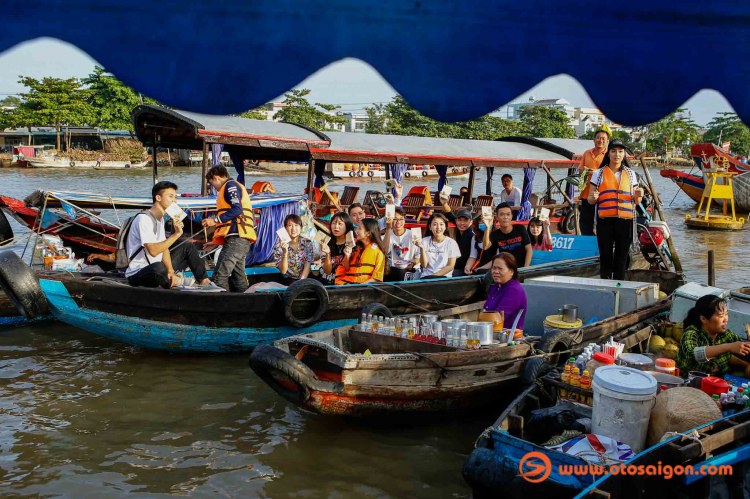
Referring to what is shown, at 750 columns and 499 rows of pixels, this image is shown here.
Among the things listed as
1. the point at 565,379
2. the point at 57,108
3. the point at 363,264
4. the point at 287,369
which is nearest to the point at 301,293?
the point at 363,264

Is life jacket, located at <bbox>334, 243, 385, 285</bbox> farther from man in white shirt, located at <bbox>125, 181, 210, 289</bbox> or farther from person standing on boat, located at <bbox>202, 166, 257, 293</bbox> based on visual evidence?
man in white shirt, located at <bbox>125, 181, 210, 289</bbox>

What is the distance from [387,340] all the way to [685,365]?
2.29 m

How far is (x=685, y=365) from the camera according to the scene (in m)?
4.49

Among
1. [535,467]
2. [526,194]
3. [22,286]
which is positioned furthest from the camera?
[526,194]

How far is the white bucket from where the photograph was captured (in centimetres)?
347

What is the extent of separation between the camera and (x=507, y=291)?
18.3 ft

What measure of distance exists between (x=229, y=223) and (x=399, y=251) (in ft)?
7.26

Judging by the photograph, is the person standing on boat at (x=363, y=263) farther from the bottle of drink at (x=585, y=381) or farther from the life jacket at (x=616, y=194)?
the bottle of drink at (x=585, y=381)

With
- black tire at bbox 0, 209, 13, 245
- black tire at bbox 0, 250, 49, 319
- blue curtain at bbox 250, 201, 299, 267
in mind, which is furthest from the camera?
blue curtain at bbox 250, 201, 299, 267

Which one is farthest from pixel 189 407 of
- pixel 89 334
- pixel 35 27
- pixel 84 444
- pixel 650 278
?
pixel 650 278

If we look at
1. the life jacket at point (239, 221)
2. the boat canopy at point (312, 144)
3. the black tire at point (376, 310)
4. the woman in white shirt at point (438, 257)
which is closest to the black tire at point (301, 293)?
the black tire at point (376, 310)

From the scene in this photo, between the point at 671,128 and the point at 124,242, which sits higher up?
the point at 671,128

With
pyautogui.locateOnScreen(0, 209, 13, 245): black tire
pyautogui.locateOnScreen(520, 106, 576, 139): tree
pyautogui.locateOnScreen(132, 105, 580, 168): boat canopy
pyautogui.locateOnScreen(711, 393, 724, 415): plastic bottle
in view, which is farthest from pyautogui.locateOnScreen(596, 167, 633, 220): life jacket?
pyautogui.locateOnScreen(0, 209, 13, 245): black tire

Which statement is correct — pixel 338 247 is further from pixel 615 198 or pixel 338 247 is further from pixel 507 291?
pixel 615 198
